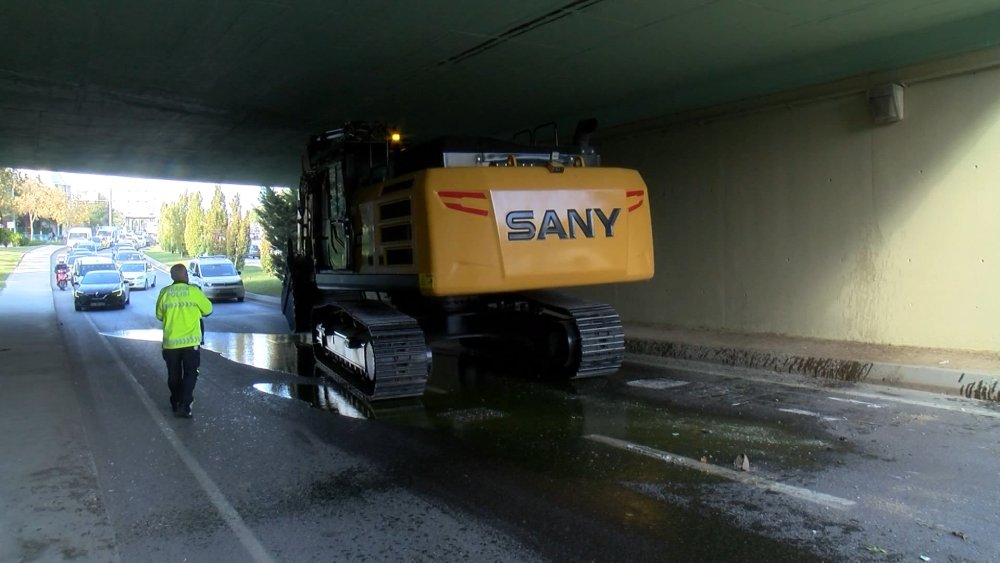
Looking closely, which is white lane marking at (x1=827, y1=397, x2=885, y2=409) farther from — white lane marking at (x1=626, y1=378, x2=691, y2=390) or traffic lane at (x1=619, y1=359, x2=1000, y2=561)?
white lane marking at (x1=626, y1=378, x2=691, y2=390)

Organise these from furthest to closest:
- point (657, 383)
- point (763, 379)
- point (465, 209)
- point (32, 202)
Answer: point (32, 202)
point (763, 379)
point (657, 383)
point (465, 209)

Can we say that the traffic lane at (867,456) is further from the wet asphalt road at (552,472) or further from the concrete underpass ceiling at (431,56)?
the concrete underpass ceiling at (431,56)

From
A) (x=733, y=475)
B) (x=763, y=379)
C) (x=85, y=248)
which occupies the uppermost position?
(x=85, y=248)

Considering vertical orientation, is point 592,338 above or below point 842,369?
above

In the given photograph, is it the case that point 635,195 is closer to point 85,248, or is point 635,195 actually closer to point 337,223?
point 337,223

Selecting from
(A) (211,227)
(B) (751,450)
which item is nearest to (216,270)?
(B) (751,450)

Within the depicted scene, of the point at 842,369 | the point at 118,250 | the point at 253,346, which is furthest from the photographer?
the point at 118,250

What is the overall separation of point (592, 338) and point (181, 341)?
4.82 m

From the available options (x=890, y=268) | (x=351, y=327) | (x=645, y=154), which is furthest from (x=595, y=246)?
(x=645, y=154)

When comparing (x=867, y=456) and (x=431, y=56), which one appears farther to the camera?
(x=431, y=56)

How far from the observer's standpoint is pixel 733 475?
543 centimetres

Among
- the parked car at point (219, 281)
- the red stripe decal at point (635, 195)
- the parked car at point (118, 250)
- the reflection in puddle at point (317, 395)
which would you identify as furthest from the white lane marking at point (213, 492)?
Result: the parked car at point (118, 250)

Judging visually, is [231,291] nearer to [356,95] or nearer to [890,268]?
[356,95]

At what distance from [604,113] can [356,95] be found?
474cm
